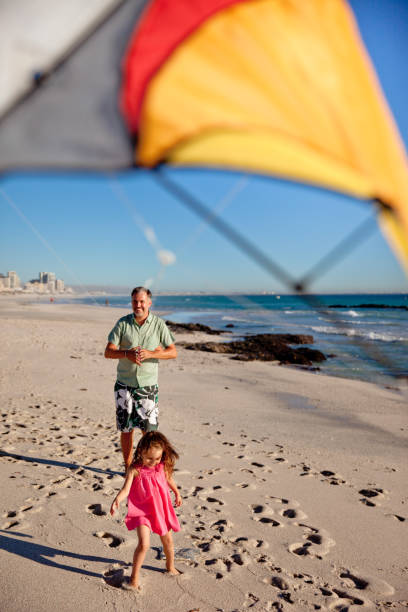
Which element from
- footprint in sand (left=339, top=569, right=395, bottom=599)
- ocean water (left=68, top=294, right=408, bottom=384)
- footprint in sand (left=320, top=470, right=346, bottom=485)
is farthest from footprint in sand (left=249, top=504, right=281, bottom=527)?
ocean water (left=68, top=294, right=408, bottom=384)

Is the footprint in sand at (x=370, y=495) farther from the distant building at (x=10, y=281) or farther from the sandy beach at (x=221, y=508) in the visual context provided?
the distant building at (x=10, y=281)

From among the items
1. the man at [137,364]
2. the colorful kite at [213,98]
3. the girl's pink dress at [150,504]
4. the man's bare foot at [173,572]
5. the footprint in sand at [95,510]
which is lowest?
the man's bare foot at [173,572]

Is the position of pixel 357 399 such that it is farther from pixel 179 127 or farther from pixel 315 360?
pixel 179 127

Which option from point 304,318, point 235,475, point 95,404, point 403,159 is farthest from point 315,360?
point 304,318

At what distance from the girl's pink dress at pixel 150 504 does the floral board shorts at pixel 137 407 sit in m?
0.71

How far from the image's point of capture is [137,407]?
10.3 ft

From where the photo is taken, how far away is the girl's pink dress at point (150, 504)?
2.37m

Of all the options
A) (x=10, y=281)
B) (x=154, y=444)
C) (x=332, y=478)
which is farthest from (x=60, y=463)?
(x=332, y=478)

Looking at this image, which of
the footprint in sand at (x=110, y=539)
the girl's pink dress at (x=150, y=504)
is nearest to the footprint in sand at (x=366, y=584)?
the girl's pink dress at (x=150, y=504)

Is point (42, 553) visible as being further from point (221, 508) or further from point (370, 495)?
point (370, 495)

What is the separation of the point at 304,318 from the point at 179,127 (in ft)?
86.4

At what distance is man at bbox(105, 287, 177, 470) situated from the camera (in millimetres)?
3054

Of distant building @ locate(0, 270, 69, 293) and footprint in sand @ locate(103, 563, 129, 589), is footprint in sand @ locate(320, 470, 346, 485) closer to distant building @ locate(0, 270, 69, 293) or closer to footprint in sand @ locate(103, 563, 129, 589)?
footprint in sand @ locate(103, 563, 129, 589)

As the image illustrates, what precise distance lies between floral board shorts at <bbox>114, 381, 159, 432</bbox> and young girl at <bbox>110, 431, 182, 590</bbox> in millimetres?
695
